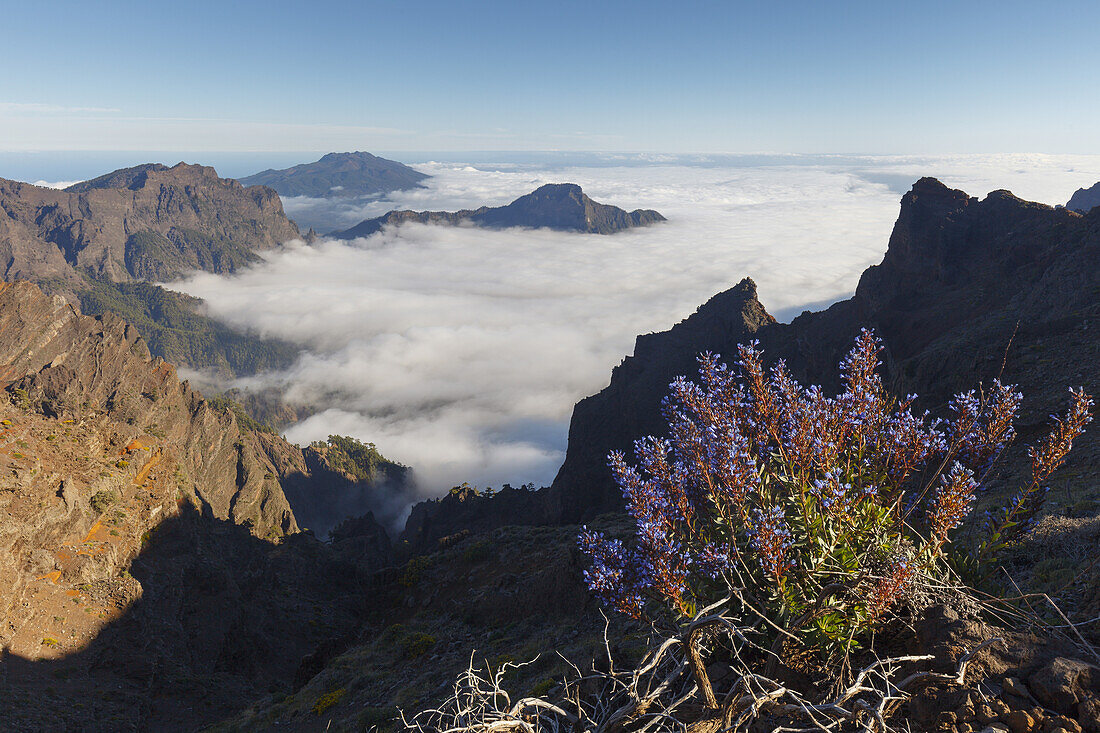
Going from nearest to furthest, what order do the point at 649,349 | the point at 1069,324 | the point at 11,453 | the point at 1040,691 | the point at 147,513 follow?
the point at 1040,691
the point at 1069,324
the point at 11,453
the point at 147,513
the point at 649,349

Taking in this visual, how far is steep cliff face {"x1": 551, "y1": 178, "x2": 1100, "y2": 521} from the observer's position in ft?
86.6

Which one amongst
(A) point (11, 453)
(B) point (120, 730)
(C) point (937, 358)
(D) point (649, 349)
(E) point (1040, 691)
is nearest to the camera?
(E) point (1040, 691)

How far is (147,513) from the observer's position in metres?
38.5

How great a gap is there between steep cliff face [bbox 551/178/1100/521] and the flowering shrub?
1503 cm

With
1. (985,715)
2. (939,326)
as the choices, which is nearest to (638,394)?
(939,326)

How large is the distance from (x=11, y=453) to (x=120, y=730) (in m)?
16.8

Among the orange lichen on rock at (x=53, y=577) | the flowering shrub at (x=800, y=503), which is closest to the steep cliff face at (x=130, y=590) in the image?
→ the orange lichen on rock at (x=53, y=577)

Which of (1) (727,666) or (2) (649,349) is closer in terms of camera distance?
(1) (727,666)

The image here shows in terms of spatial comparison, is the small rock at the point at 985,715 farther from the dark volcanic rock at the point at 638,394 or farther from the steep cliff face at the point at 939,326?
the dark volcanic rock at the point at 638,394

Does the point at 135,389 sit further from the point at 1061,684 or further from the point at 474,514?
the point at 1061,684

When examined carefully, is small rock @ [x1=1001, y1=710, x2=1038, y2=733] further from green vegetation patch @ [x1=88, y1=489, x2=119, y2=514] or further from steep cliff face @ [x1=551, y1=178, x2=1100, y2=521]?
green vegetation patch @ [x1=88, y1=489, x2=119, y2=514]

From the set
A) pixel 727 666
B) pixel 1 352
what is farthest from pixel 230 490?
pixel 727 666

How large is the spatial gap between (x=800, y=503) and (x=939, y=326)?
4766 cm

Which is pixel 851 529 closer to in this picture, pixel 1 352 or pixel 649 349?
pixel 649 349
